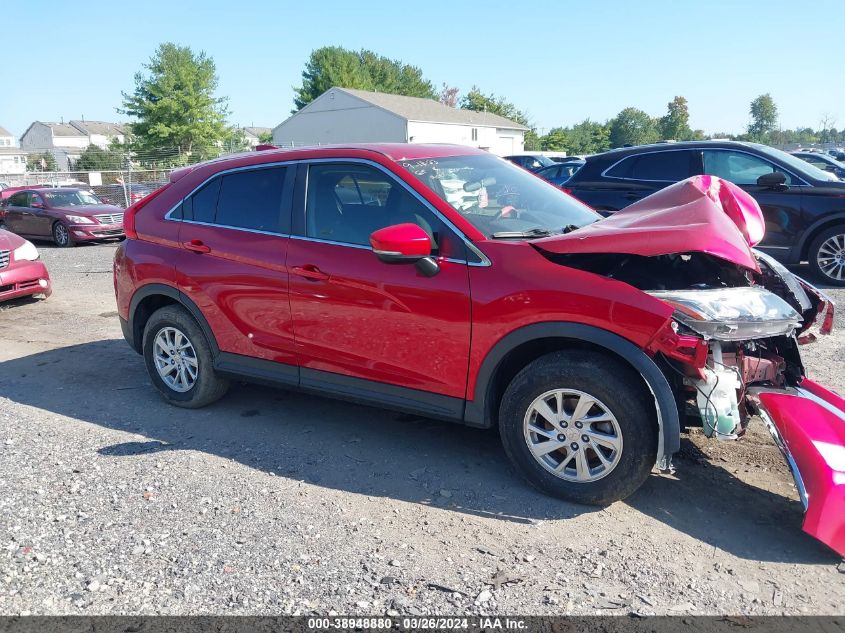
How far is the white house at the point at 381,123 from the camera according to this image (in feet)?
170

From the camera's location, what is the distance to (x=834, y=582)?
9.93 feet

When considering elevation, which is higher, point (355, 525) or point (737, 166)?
point (737, 166)

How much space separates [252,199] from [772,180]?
674cm

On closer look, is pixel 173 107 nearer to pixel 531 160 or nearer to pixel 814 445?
pixel 531 160

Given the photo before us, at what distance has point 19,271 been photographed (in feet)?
30.3

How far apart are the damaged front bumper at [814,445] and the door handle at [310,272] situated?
2.52m

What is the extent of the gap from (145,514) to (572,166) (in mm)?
18705

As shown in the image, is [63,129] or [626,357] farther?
[63,129]

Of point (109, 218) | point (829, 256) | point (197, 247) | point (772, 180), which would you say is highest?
point (772, 180)

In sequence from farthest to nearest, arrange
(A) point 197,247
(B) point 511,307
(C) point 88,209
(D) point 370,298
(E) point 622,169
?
(C) point 88,209 → (E) point 622,169 → (A) point 197,247 → (D) point 370,298 → (B) point 511,307

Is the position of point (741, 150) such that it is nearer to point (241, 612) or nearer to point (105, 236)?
point (241, 612)

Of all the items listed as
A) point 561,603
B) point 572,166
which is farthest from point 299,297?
point 572,166

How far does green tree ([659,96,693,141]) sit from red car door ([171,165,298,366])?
6903 centimetres

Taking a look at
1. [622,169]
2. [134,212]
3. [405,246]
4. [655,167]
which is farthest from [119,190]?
[405,246]
